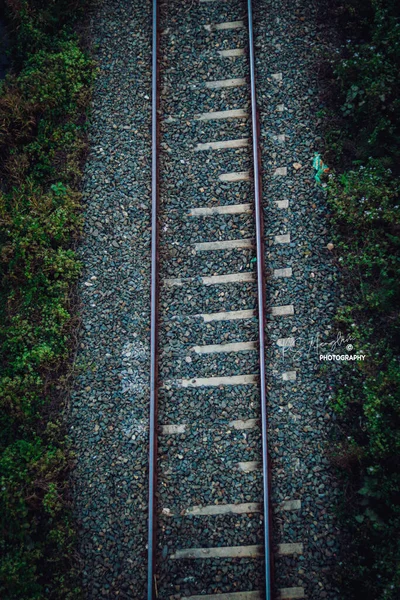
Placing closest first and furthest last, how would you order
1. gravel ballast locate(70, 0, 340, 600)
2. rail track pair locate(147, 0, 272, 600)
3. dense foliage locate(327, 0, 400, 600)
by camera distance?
dense foliage locate(327, 0, 400, 600) → rail track pair locate(147, 0, 272, 600) → gravel ballast locate(70, 0, 340, 600)

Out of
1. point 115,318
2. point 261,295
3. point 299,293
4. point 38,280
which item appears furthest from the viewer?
point 38,280

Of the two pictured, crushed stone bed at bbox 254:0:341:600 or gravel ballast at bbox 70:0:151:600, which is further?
gravel ballast at bbox 70:0:151:600

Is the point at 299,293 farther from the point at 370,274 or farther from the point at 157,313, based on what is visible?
the point at 157,313

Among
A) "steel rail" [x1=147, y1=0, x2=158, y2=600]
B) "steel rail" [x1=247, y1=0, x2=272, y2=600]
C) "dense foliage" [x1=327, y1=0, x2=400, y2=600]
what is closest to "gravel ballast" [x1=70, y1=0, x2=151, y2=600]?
"steel rail" [x1=147, y1=0, x2=158, y2=600]

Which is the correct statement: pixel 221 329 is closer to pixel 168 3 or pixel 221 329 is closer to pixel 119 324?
pixel 119 324

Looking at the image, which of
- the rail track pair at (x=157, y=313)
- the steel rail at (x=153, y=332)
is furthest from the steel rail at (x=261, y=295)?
the steel rail at (x=153, y=332)

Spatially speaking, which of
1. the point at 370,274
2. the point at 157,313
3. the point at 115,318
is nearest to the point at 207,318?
the point at 157,313

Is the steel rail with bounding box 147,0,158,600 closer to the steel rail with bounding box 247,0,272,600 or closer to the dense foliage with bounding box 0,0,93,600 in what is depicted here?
the dense foliage with bounding box 0,0,93,600

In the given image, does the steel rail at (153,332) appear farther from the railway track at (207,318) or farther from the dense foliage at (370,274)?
the dense foliage at (370,274)
